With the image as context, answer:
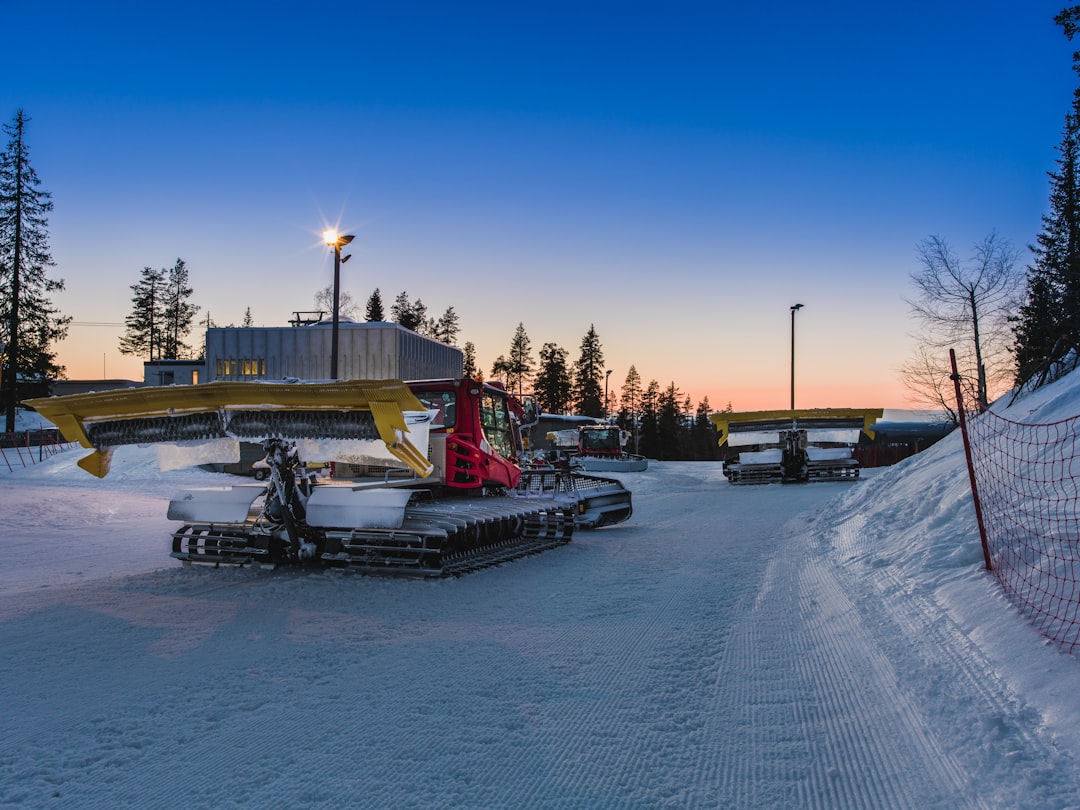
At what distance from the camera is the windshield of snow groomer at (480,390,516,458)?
10.5 metres

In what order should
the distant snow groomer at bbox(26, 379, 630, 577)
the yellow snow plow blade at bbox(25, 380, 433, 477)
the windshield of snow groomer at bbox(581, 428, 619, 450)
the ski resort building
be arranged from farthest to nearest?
the windshield of snow groomer at bbox(581, 428, 619, 450) → the ski resort building → the distant snow groomer at bbox(26, 379, 630, 577) → the yellow snow plow blade at bbox(25, 380, 433, 477)

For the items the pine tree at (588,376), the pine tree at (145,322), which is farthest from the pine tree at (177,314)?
the pine tree at (588,376)

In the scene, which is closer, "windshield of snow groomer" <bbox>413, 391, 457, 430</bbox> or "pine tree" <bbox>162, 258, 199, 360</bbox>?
"windshield of snow groomer" <bbox>413, 391, 457, 430</bbox>

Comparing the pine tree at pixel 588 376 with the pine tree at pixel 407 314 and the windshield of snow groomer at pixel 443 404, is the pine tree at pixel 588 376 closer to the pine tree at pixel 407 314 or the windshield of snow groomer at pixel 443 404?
the pine tree at pixel 407 314

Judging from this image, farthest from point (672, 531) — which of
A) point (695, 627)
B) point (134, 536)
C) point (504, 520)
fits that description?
point (134, 536)

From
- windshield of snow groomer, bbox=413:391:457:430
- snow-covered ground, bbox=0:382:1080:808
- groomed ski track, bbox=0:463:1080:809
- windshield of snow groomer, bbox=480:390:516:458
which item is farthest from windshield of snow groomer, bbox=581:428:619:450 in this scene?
groomed ski track, bbox=0:463:1080:809

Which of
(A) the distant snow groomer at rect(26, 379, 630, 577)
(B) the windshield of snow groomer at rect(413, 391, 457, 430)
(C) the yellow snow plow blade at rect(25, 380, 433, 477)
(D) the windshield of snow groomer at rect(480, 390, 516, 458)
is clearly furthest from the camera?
(D) the windshield of snow groomer at rect(480, 390, 516, 458)

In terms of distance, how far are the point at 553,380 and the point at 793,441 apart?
70.1 metres

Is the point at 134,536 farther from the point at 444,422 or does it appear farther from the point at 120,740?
the point at 120,740

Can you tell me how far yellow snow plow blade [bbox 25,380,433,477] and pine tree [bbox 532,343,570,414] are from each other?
3339 inches

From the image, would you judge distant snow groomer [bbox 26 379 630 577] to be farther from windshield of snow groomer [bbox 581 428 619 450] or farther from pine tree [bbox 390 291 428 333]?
pine tree [bbox 390 291 428 333]

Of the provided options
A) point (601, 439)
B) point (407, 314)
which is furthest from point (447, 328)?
point (601, 439)

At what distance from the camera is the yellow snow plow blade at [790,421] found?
2497 centimetres

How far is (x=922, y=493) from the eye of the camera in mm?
9094
